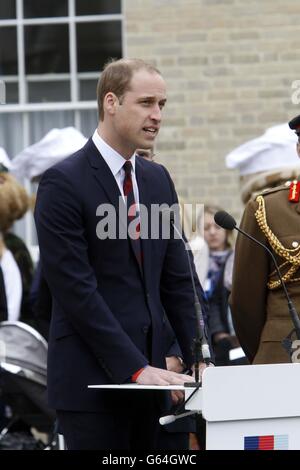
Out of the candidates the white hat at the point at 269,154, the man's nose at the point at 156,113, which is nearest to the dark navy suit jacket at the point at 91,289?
the man's nose at the point at 156,113

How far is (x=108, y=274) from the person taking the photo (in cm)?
545

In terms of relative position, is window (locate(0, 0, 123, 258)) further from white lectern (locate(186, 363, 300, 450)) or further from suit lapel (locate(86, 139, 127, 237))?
white lectern (locate(186, 363, 300, 450))

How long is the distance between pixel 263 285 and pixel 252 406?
4.57 feet

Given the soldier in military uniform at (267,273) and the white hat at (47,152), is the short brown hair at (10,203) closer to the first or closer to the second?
the white hat at (47,152)

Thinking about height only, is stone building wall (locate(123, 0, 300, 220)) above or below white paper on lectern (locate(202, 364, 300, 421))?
above

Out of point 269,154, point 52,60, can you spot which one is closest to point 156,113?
point 269,154

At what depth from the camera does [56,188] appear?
541 cm

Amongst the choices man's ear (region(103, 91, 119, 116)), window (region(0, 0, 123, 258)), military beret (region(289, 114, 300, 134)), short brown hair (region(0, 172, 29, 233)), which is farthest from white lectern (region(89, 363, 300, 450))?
window (region(0, 0, 123, 258))

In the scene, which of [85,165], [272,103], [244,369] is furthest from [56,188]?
[272,103]

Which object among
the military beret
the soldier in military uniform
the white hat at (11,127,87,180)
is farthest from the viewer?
the white hat at (11,127,87,180)

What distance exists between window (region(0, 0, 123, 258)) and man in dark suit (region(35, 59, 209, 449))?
754 cm

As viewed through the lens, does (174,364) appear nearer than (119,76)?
No

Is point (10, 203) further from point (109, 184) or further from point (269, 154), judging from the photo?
point (109, 184)

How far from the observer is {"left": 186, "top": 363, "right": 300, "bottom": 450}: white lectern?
4434 mm
